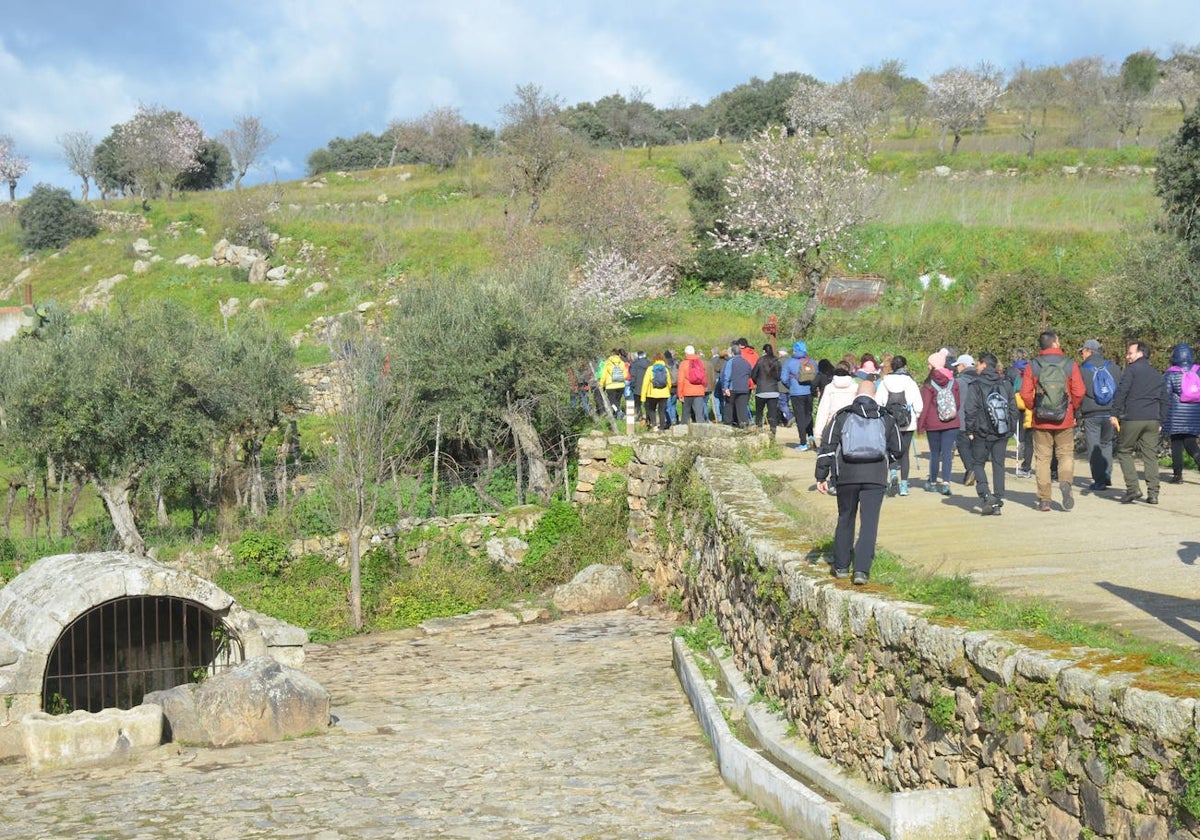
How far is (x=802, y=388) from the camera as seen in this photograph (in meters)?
19.9

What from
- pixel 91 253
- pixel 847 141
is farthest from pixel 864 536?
pixel 91 253

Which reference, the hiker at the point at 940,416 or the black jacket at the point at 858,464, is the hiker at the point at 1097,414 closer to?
the hiker at the point at 940,416

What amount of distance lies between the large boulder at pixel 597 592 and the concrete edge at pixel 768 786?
680 cm

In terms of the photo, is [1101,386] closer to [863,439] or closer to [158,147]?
[863,439]

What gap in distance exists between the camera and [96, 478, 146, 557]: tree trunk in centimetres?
2241

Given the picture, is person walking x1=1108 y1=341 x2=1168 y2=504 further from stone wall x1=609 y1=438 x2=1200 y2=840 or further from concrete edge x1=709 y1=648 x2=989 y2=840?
concrete edge x1=709 y1=648 x2=989 y2=840

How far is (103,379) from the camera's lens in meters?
22.6

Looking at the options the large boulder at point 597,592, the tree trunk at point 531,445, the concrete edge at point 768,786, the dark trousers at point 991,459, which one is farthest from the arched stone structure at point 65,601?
the tree trunk at point 531,445

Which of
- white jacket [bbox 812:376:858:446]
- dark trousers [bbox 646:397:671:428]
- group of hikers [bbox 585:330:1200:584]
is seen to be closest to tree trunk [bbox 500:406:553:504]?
dark trousers [bbox 646:397:671:428]

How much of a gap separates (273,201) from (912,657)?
52.1 meters

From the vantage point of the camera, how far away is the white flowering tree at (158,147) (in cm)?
6488

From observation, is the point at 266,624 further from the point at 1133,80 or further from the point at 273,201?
the point at 1133,80

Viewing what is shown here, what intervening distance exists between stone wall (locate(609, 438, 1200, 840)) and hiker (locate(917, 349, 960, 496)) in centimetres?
366

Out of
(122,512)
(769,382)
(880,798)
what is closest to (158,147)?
(122,512)
